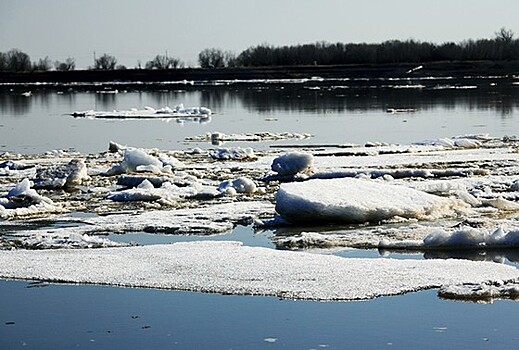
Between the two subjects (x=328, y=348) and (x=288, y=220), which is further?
(x=288, y=220)

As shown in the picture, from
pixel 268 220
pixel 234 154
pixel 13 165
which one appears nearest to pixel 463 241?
pixel 268 220

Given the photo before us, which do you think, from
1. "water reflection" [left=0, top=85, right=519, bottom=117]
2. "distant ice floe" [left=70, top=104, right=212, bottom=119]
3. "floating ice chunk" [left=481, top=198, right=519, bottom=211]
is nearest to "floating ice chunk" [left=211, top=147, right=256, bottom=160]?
"floating ice chunk" [left=481, top=198, right=519, bottom=211]

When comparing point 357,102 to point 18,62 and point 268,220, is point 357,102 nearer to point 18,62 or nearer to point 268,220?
point 268,220

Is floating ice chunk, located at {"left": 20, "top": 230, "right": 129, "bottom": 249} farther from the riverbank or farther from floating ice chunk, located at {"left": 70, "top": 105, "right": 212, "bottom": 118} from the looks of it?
the riverbank

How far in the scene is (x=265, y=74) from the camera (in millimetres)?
71562

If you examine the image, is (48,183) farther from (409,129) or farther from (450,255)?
(409,129)

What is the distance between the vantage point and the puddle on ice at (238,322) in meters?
5.45

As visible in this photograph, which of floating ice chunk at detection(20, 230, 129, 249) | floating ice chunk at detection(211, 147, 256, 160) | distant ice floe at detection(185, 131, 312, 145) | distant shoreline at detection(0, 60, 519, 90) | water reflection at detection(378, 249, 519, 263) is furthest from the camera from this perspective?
distant shoreline at detection(0, 60, 519, 90)

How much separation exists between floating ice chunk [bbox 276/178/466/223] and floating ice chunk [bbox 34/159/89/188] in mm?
3605

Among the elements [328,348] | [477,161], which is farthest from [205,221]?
[477,161]

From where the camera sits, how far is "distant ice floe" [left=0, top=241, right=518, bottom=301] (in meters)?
6.48

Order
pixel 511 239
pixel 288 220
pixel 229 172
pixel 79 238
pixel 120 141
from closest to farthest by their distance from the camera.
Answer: pixel 511 239 < pixel 79 238 < pixel 288 220 < pixel 229 172 < pixel 120 141

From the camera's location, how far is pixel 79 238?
326 inches

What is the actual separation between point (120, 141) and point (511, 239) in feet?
41.5
